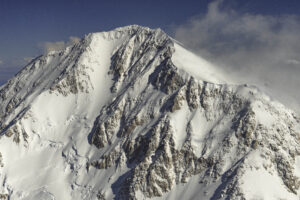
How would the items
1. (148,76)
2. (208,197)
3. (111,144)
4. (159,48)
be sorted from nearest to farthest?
1. (208,197)
2. (111,144)
3. (148,76)
4. (159,48)

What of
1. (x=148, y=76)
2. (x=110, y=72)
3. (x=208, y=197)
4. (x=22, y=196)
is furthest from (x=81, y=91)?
(x=208, y=197)

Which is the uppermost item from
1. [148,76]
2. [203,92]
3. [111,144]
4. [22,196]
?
[148,76]

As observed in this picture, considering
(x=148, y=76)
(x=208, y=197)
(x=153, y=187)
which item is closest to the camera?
(x=208, y=197)

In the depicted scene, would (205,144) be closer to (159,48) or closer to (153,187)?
(153,187)

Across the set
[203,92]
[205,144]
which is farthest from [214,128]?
[203,92]

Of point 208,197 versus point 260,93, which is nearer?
point 208,197

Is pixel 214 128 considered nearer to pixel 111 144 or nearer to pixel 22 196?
pixel 111 144

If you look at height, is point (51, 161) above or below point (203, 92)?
below
